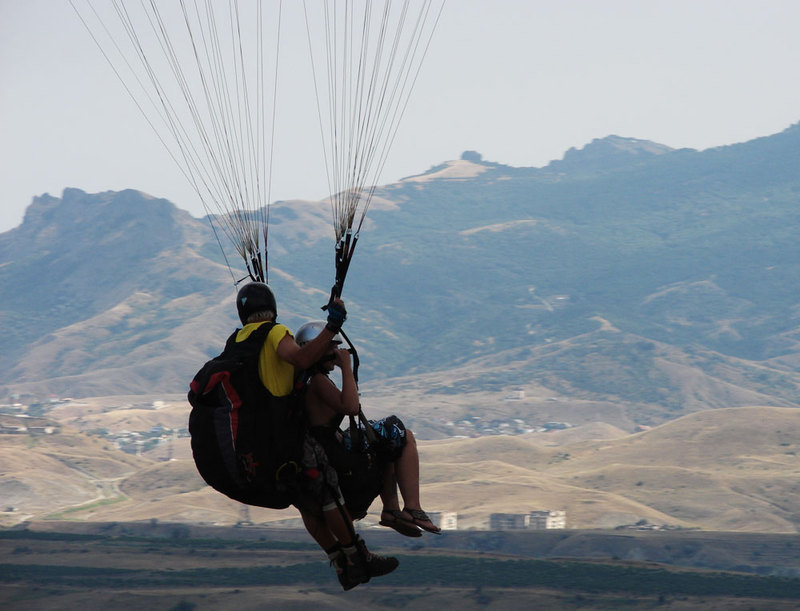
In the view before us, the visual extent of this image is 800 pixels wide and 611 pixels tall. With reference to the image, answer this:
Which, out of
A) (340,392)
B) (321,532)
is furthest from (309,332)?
(321,532)

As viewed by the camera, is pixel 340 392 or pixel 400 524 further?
pixel 400 524

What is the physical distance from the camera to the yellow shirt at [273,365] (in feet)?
38.3

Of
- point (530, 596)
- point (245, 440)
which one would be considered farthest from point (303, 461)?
point (530, 596)

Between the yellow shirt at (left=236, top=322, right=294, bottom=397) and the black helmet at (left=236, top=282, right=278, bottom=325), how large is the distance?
29 centimetres

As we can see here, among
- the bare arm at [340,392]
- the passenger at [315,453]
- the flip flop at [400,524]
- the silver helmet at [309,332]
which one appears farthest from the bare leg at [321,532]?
the silver helmet at [309,332]

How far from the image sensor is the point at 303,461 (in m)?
12.2

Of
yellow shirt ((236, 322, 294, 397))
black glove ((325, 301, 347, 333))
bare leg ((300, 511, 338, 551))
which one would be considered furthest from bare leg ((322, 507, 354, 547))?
black glove ((325, 301, 347, 333))

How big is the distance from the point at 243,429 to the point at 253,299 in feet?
4.40

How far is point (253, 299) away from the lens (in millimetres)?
12070

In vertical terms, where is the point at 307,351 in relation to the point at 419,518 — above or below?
above

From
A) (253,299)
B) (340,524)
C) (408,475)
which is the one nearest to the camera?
(253,299)

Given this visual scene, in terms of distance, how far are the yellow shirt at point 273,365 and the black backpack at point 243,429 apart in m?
0.05

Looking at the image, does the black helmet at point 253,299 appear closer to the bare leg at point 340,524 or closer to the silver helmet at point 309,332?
the silver helmet at point 309,332

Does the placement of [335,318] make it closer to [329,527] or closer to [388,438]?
[388,438]
